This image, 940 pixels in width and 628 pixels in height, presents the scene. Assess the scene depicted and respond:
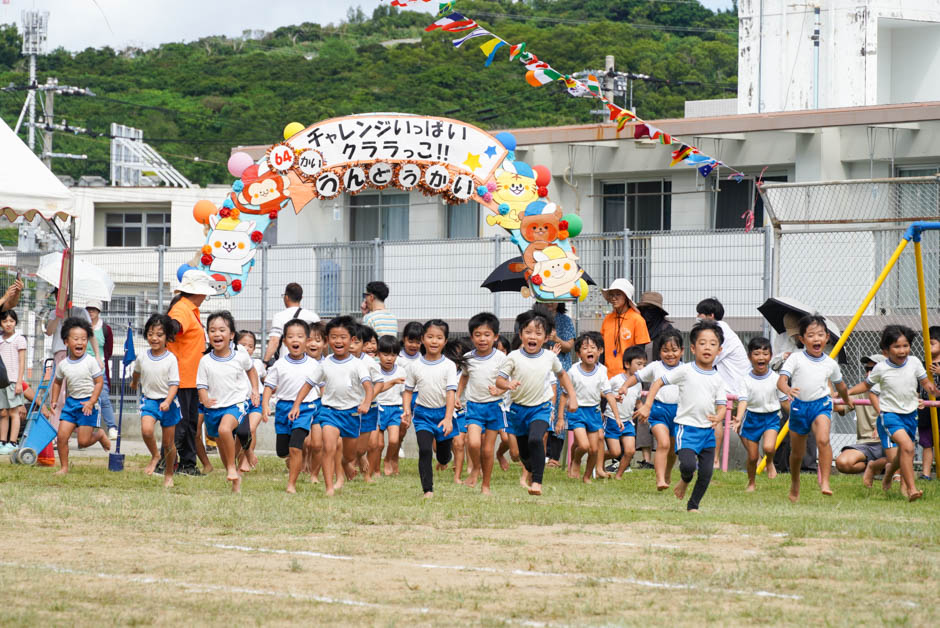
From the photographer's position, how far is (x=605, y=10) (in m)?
54.2

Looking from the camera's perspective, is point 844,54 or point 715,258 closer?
point 715,258

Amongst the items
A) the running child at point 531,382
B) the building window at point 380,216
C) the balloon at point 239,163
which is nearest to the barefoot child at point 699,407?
the running child at point 531,382

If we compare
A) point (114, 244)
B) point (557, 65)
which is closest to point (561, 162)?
point (557, 65)

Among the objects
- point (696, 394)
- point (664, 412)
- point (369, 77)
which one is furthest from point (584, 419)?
point (369, 77)

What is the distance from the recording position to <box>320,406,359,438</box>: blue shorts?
38.9 ft

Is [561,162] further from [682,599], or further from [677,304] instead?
[682,599]

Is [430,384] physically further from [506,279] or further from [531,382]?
A: [506,279]

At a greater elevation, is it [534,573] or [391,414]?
[391,414]

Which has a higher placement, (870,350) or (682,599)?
(870,350)

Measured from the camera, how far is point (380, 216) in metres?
25.6

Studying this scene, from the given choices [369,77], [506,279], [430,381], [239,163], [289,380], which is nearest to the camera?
[430,381]

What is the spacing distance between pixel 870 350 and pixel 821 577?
389 inches

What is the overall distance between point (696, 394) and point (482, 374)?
7.06 feet

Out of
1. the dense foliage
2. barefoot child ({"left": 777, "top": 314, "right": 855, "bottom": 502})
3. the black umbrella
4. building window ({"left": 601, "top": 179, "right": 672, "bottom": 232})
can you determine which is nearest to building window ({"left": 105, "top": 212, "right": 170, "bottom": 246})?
the dense foliage
